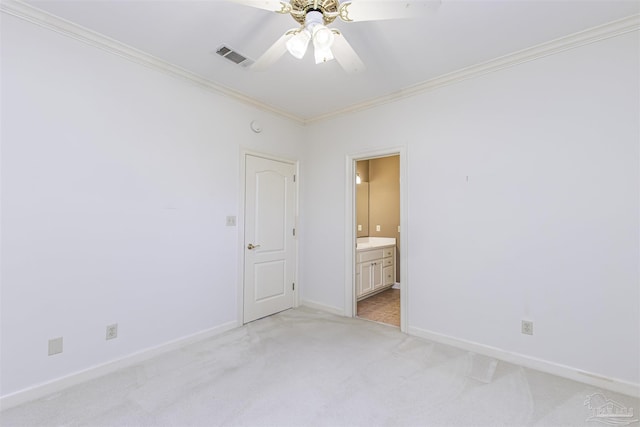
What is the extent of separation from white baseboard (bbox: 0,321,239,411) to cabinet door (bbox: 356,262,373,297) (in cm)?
201

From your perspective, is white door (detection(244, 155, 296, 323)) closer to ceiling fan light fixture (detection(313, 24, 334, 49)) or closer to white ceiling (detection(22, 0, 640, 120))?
white ceiling (detection(22, 0, 640, 120))

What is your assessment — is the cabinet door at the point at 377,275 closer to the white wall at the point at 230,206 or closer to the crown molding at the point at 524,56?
the white wall at the point at 230,206

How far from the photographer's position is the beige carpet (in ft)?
5.93

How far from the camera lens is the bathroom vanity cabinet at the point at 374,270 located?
4.15 metres

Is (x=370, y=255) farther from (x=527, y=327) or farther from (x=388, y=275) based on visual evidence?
(x=527, y=327)

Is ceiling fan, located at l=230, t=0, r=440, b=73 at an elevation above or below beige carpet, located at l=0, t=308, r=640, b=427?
above

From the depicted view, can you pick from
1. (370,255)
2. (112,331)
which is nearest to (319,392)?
(112,331)

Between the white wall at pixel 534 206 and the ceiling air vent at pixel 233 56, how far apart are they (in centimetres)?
160

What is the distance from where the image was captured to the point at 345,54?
6.01 feet

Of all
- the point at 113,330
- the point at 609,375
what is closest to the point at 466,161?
the point at 609,375

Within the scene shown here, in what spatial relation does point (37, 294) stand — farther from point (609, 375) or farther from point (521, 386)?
point (609, 375)

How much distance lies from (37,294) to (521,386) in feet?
11.5

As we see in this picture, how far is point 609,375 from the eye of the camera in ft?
7.01

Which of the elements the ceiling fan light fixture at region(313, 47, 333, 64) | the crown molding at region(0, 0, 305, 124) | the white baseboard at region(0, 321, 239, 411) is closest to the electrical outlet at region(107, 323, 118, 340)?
the white baseboard at region(0, 321, 239, 411)
